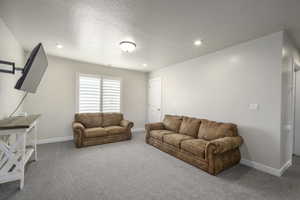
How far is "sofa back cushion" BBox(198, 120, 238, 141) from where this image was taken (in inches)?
113

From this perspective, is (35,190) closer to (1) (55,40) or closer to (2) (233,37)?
(1) (55,40)

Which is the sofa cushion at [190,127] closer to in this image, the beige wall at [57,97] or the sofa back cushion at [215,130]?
the sofa back cushion at [215,130]

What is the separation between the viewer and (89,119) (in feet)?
14.5

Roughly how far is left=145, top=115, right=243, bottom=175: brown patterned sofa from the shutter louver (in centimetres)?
230

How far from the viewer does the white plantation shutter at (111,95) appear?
5004mm

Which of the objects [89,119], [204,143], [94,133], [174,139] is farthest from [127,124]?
[204,143]

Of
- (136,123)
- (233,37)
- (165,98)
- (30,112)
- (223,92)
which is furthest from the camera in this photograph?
(136,123)

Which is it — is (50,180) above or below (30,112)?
below

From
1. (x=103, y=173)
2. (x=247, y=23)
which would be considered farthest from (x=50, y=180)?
(x=247, y=23)

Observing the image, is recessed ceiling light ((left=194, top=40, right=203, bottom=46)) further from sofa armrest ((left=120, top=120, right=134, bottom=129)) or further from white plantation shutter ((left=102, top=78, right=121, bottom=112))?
white plantation shutter ((left=102, top=78, right=121, bottom=112))

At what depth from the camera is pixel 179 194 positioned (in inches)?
75.2

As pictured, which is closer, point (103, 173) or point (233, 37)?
point (103, 173)

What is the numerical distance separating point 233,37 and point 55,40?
3.81m

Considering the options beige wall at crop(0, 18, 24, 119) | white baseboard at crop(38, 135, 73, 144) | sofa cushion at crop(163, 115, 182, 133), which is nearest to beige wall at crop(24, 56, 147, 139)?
white baseboard at crop(38, 135, 73, 144)
